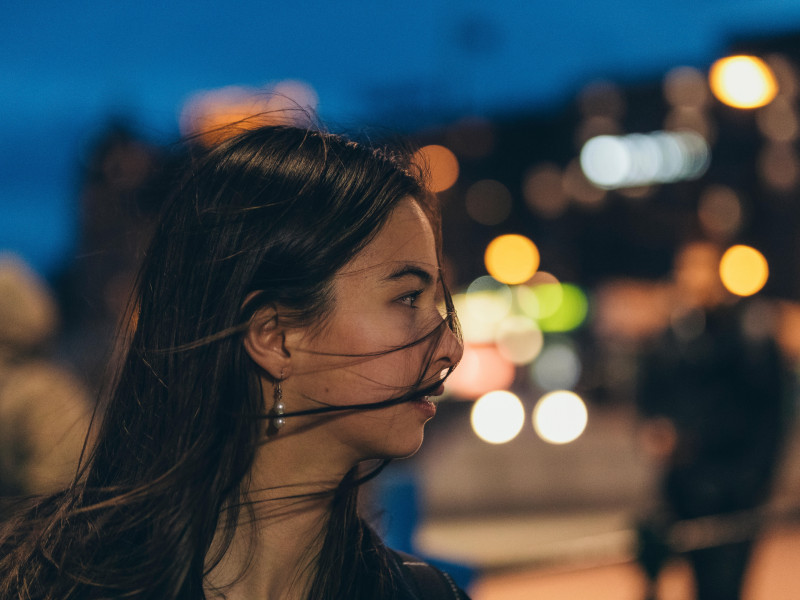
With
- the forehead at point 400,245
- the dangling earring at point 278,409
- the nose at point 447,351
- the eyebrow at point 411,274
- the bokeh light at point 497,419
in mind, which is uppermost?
the forehead at point 400,245

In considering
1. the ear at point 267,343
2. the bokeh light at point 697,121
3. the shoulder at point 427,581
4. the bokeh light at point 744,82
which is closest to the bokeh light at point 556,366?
the bokeh light at point 697,121

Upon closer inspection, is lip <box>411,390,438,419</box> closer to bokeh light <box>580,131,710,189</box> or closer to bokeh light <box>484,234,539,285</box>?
bokeh light <box>484,234,539,285</box>

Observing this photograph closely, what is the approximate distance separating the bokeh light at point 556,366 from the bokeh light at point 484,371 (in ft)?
3.67

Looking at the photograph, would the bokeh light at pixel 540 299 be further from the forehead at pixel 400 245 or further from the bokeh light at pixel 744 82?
the forehead at pixel 400 245

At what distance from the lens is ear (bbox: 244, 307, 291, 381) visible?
1971mm

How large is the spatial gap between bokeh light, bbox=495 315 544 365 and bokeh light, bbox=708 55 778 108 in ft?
105

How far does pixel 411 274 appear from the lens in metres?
2.00

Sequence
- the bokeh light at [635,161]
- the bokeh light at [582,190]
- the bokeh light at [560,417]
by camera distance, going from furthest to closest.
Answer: the bokeh light at [582,190] < the bokeh light at [635,161] < the bokeh light at [560,417]

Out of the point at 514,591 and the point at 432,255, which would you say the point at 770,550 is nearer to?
the point at 514,591

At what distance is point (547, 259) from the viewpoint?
185 ft

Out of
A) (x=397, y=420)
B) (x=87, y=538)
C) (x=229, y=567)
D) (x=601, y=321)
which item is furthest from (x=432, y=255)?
(x=601, y=321)

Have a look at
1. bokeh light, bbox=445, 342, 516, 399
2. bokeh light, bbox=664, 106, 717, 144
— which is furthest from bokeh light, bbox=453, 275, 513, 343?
bokeh light, bbox=664, 106, 717, 144

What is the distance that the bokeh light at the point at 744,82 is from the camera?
28.2ft

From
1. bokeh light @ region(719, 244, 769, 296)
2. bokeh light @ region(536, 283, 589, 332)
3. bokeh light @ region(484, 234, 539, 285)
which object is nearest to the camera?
bokeh light @ region(719, 244, 769, 296)
